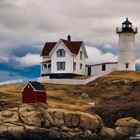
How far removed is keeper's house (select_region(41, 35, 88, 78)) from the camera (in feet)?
264

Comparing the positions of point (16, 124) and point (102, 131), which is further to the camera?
point (102, 131)

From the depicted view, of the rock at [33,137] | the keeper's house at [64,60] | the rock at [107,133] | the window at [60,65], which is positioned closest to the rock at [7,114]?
the rock at [33,137]

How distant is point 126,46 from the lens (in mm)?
82062

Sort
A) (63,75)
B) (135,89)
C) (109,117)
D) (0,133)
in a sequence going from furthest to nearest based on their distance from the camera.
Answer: (63,75) < (135,89) < (109,117) < (0,133)

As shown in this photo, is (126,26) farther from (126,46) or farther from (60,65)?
(60,65)

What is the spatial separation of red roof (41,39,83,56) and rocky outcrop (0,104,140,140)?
31131 millimetres

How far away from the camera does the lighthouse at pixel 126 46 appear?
8219cm

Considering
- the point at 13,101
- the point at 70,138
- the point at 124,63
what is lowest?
the point at 70,138

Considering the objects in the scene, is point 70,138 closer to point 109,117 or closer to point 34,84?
point 109,117

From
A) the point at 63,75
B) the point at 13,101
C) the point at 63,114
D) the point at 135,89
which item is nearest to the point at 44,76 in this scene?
the point at 63,75

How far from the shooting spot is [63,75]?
8075 centimetres

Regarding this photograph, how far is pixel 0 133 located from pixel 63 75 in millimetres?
36891

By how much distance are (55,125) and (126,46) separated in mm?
38077

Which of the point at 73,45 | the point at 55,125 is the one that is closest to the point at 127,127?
the point at 55,125
